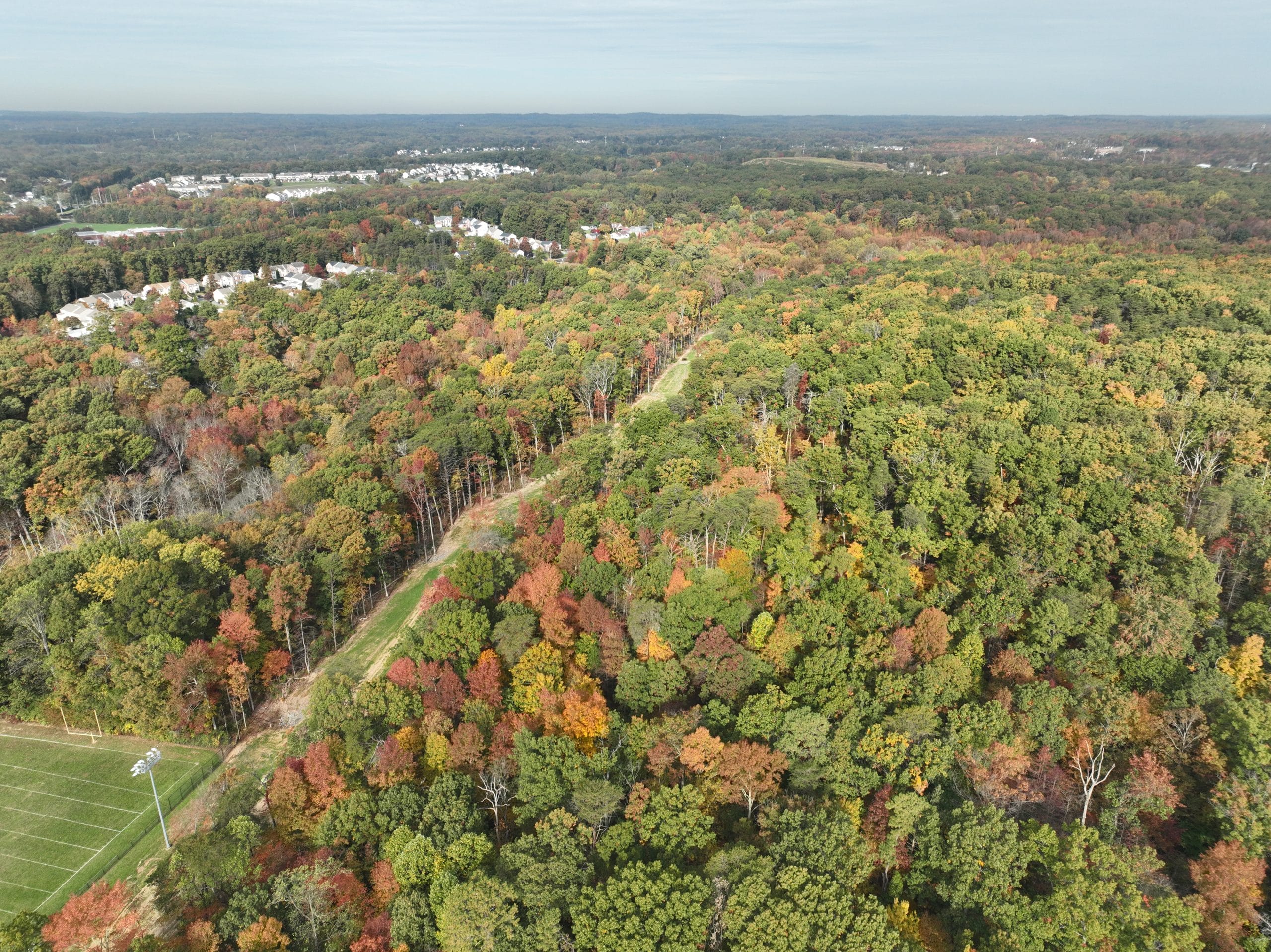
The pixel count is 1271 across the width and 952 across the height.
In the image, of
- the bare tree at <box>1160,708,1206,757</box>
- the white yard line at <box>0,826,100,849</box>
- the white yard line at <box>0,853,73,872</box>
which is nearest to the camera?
the bare tree at <box>1160,708,1206,757</box>

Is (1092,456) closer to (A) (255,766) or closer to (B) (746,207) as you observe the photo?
(A) (255,766)

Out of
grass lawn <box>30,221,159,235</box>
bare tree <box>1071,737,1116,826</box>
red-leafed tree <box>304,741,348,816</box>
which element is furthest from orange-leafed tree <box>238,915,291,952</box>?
grass lawn <box>30,221,159,235</box>

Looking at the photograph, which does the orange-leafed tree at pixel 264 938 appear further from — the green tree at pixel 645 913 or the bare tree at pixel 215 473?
the bare tree at pixel 215 473

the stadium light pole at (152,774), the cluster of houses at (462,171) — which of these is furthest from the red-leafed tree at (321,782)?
the cluster of houses at (462,171)

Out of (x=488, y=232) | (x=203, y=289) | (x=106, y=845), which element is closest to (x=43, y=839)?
(x=106, y=845)

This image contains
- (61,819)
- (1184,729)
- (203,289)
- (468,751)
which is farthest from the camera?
(203,289)

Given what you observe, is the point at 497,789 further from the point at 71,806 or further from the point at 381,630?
the point at 71,806

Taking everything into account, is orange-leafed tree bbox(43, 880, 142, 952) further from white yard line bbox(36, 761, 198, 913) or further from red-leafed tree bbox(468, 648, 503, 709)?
red-leafed tree bbox(468, 648, 503, 709)
